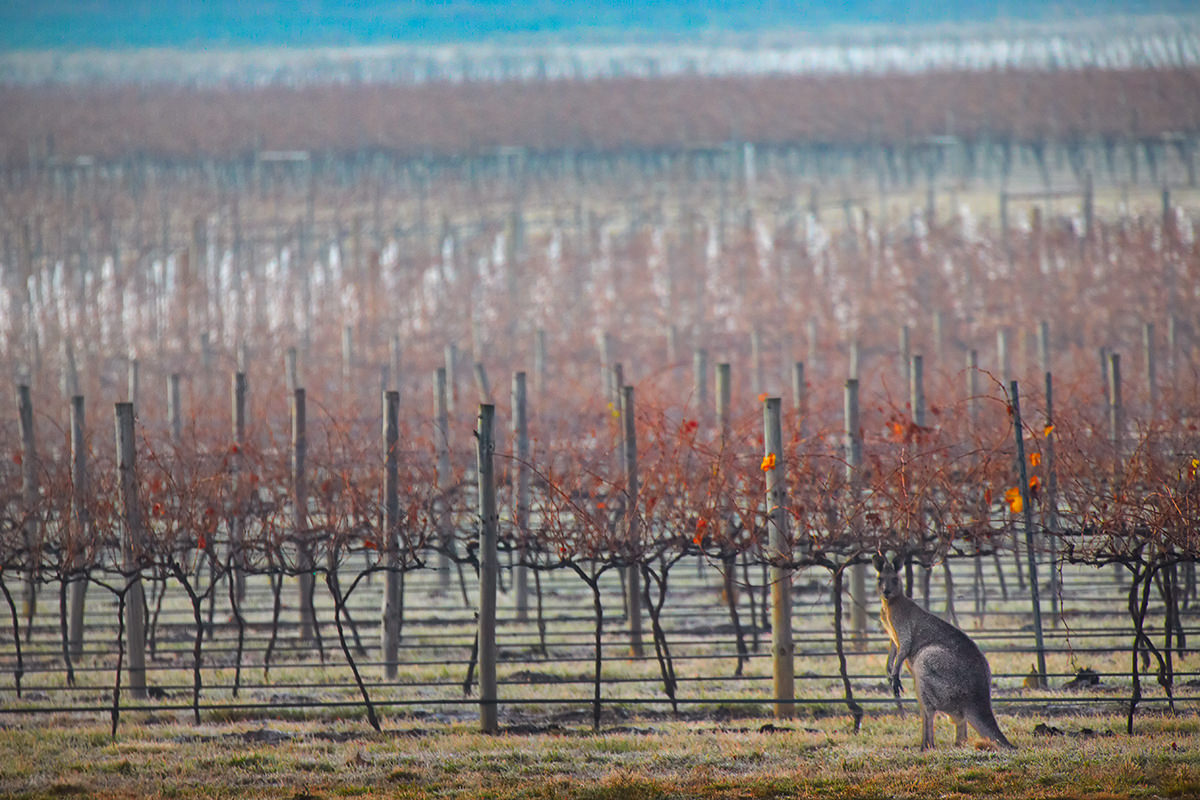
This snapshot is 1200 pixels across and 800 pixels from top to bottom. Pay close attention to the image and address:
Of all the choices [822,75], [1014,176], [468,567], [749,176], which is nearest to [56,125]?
[749,176]

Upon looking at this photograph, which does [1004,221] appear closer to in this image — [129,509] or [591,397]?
[591,397]

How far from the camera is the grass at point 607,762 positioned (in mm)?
7082

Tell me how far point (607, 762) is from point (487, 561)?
4.68 feet

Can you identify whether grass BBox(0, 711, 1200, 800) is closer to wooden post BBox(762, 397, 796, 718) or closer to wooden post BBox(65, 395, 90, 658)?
wooden post BBox(762, 397, 796, 718)

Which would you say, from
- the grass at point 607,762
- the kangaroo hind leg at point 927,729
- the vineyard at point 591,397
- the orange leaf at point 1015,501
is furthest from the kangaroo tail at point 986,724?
the orange leaf at point 1015,501

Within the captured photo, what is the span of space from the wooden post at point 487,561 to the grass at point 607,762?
40cm

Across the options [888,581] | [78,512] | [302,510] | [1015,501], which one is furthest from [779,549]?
[78,512]

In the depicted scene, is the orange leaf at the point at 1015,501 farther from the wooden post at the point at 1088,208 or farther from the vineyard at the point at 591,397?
the wooden post at the point at 1088,208

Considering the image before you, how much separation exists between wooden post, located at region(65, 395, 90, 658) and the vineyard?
5cm

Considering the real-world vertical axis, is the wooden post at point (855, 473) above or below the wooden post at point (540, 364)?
below

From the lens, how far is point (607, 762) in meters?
7.81

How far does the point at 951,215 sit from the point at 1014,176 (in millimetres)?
7876

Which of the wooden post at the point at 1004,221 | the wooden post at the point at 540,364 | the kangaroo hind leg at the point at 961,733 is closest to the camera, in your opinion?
the kangaroo hind leg at the point at 961,733

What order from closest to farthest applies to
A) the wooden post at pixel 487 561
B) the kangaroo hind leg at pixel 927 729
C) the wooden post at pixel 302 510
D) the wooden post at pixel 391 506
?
the kangaroo hind leg at pixel 927 729, the wooden post at pixel 487 561, the wooden post at pixel 391 506, the wooden post at pixel 302 510
